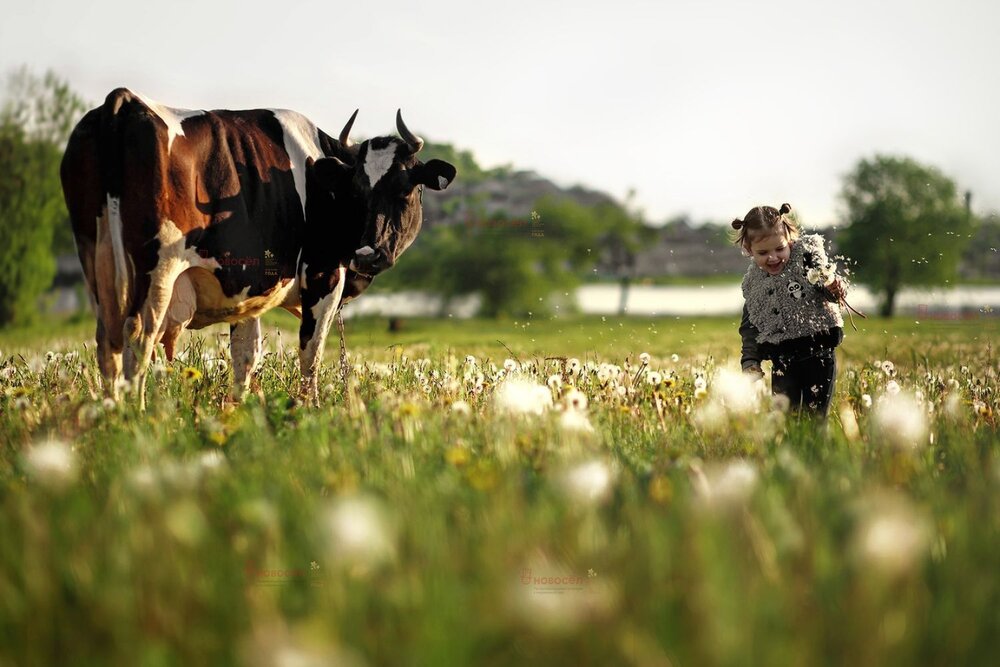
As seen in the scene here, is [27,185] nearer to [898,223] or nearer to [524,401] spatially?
[524,401]

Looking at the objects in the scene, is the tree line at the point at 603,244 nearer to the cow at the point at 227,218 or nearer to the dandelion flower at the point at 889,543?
the cow at the point at 227,218

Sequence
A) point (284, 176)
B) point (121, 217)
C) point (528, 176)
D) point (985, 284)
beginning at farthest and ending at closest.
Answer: point (528, 176), point (985, 284), point (284, 176), point (121, 217)

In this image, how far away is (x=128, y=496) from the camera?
3.00 meters

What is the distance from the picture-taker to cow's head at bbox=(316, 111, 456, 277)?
22.4ft

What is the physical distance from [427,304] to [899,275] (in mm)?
24748

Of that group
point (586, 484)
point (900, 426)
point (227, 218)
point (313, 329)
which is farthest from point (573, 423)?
point (313, 329)

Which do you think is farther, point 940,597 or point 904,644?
point 940,597

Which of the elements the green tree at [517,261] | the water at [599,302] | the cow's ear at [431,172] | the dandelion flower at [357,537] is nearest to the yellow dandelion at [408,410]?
the dandelion flower at [357,537]

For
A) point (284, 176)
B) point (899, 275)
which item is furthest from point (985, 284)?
point (284, 176)

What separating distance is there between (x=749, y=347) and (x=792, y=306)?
0.48 m

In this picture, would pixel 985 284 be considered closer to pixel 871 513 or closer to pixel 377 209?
pixel 377 209

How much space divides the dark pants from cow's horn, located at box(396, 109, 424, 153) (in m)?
3.23

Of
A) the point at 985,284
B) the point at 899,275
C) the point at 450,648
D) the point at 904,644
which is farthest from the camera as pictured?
the point at 899,275

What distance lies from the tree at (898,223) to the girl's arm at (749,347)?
136 feet
